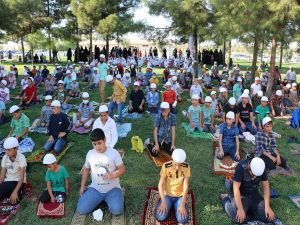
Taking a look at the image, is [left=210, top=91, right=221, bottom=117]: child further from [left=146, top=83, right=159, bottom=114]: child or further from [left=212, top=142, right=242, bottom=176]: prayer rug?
[left=212, top=142, right=242, bottom=176]: prayer rug

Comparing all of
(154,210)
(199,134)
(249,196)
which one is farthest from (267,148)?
(154,210)

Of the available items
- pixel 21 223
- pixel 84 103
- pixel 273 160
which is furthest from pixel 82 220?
pixel 84 103

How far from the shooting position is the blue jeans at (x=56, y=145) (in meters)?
7.18

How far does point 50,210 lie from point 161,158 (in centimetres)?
272

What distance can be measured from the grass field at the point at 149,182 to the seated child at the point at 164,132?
0.35 m

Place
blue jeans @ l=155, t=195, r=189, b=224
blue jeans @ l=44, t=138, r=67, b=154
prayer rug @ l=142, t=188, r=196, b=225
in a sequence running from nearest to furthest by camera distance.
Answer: blue jeans @ l=155, t=195, r=189, b=224
prayer rug @ l=142, t=188, r=196, b=225
blue jeans @ l=44, t=138, r=67, b=154

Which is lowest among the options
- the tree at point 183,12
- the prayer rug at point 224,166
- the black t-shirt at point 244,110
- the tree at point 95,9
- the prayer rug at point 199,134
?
the prayer rug at point 224,166

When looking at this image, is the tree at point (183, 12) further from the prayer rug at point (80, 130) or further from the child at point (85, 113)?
the prayer rug at point (80, 130)

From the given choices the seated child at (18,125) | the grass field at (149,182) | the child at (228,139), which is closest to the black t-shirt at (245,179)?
the grass field at (149,182)

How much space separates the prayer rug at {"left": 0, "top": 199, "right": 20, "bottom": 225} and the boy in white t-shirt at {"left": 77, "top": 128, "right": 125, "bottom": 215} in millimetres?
1044

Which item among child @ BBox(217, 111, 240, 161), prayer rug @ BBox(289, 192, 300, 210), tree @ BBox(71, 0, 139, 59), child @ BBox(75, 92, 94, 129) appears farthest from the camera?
tree @ BBox(71, 0, 139, 59)

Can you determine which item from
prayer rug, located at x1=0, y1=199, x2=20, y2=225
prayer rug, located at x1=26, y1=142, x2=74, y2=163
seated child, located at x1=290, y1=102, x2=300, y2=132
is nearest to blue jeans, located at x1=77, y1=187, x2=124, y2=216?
prayer rug, located at x1=0, y1=199, x2=20, y2=225

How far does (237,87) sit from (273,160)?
5774 millimetres

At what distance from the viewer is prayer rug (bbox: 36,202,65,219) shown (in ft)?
15.8
